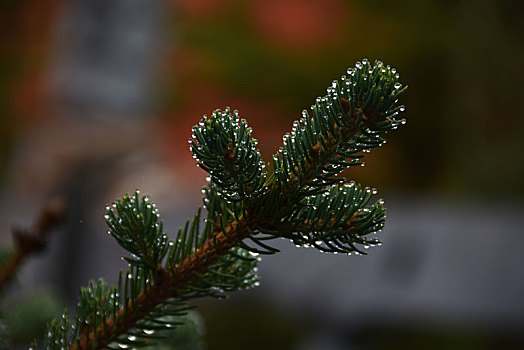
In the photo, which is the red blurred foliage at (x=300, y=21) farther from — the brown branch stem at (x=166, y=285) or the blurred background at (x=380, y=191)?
the brown branch stem at (x=166, y=285)

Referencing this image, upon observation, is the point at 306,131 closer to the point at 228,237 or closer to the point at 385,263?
the point at 228,237

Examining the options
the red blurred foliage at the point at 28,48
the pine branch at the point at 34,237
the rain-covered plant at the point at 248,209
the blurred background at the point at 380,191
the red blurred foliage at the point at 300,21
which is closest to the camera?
the rain-covered plant at the point at 248,209

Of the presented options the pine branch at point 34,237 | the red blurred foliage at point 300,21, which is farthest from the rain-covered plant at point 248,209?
the red blurred foliage at point 300,21

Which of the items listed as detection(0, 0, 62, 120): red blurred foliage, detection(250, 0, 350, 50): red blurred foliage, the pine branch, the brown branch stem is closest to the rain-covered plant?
the brown branch stem

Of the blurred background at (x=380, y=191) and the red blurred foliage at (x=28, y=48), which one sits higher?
the red blurred foliage at (x=28, y=48)

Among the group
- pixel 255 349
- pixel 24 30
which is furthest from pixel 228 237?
pixel 24 30
